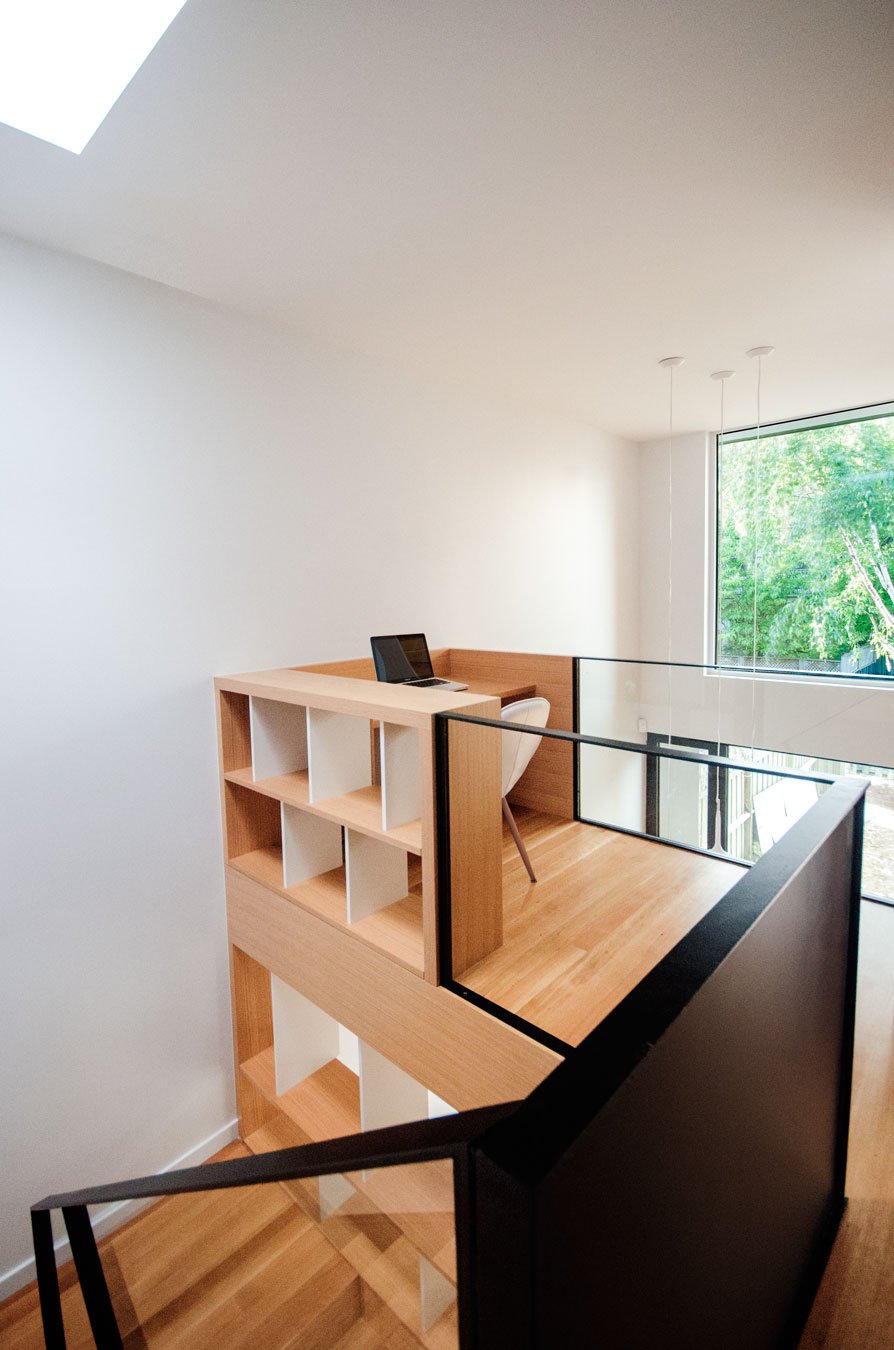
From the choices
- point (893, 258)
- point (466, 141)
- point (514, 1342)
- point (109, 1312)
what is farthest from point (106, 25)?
point (109, 1312)

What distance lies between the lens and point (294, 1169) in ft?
2.17

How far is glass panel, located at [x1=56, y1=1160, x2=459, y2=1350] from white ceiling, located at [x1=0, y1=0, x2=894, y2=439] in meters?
1.86

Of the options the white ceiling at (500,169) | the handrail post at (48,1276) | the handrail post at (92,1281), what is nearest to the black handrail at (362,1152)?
the handrail post at (92,1281)

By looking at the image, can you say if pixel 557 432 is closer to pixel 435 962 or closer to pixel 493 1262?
pixel 435 962

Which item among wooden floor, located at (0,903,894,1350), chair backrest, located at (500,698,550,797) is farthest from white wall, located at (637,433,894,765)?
wooden floor, located at (0,903,894,1350)

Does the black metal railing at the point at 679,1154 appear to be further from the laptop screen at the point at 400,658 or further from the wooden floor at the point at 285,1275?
the laptop screen at the point at 400,658

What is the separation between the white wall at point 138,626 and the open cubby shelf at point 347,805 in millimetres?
290

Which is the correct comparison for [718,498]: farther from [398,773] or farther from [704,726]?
[398,773]

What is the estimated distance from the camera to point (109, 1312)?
4.42ft

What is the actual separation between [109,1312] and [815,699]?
4087 millimetres

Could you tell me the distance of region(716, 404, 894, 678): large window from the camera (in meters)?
4.04

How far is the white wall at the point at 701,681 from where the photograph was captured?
12.7 ft

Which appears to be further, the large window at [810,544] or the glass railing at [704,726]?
the large window at [810,544]

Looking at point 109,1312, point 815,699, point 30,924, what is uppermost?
point 815,699
